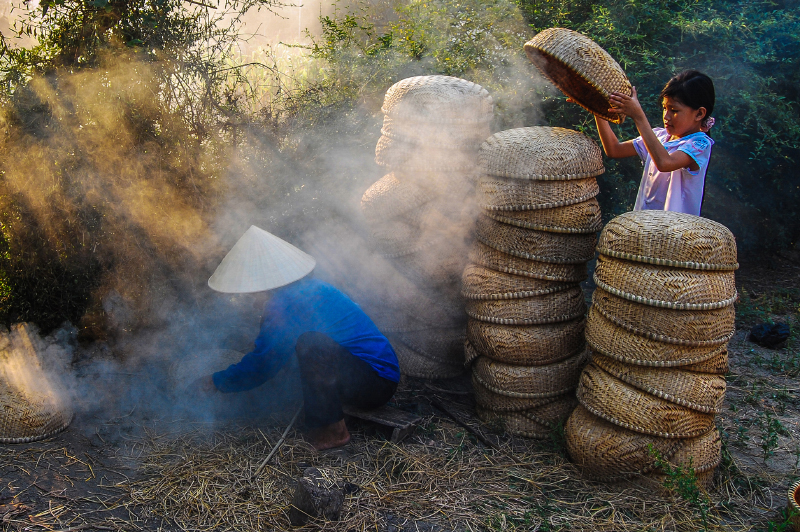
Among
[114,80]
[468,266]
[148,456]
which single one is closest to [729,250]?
[468,266]

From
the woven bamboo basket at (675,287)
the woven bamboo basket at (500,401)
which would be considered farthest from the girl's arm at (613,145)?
the woven bamboo basket at (500,401)

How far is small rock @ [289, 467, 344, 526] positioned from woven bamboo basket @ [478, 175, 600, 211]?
167cm

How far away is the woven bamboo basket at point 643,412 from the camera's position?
9.15 ft

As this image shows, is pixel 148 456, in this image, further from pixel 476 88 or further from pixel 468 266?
pixel 476 88

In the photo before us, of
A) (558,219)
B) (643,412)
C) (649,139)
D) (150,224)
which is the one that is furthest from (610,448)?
(150,224)

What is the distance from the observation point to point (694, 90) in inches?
120

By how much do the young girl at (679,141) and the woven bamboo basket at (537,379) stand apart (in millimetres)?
1024

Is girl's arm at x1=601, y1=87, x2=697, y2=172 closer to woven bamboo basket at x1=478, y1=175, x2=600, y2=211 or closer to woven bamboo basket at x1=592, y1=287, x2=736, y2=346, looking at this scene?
woven bamboo basket at x1=478, y1=175, x2=600, y2=211

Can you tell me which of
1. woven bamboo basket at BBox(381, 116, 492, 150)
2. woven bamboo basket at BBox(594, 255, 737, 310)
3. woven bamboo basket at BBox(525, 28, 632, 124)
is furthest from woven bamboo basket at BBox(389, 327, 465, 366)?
woven bamboo basket at BBox(525, 28, 632, 124)

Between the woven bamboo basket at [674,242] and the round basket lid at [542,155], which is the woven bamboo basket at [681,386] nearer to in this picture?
the woven bamboo basket at [674,242]

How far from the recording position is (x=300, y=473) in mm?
2951

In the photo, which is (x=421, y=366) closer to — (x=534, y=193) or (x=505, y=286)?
(x=505, y=286)

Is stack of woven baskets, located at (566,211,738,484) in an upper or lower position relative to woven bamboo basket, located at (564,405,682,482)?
upper

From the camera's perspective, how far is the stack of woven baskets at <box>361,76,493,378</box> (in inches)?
136
